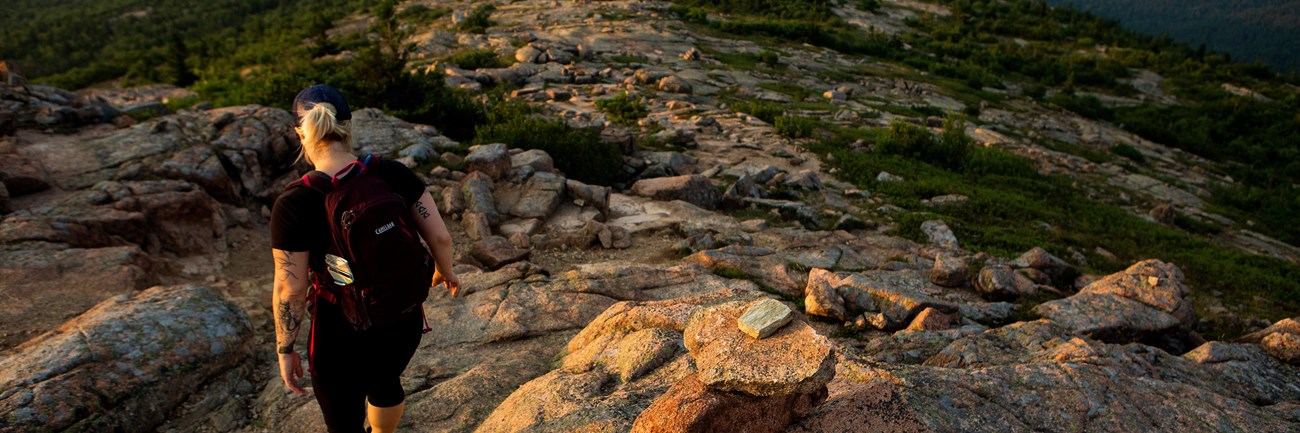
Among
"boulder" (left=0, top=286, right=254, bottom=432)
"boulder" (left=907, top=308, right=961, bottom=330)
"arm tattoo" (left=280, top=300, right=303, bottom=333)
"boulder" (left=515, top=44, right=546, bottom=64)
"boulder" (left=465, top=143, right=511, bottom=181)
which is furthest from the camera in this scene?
"boulder" (left=515, top=44, right=546, bottom=64)

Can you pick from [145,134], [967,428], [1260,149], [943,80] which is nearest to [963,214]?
[967,428]

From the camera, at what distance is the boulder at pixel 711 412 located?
121 inches

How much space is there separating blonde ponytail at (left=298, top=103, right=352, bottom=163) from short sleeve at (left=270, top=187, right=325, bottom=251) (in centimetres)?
26

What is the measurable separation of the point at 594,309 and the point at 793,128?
12.3 meters

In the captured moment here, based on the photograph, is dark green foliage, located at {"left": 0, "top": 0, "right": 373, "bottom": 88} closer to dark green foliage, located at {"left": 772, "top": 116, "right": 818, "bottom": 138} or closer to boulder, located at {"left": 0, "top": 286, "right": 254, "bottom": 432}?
dark green foliage, located at {"left": 772, "top": 116, "right": 818, "bottom": 138}

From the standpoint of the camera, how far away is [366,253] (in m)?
3.10

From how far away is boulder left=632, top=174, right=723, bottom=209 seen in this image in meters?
11.2

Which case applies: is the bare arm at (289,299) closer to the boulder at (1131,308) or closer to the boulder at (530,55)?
the boulder at (1131,308)

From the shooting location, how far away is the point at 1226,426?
Answer: 13.6ft

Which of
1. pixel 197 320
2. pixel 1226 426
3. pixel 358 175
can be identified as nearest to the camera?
pixel 358 175

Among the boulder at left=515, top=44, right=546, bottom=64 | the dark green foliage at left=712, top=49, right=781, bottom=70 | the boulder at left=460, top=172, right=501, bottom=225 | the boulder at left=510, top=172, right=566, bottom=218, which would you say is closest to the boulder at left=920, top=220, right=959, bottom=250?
the boulder at left=510, top=172, right=566, bottom=218

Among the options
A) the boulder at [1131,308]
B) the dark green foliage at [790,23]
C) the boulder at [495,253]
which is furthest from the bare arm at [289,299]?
the dark green foliage at [790,23]

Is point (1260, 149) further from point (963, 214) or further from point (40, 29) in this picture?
point (40, 29)

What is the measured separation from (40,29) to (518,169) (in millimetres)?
53100
